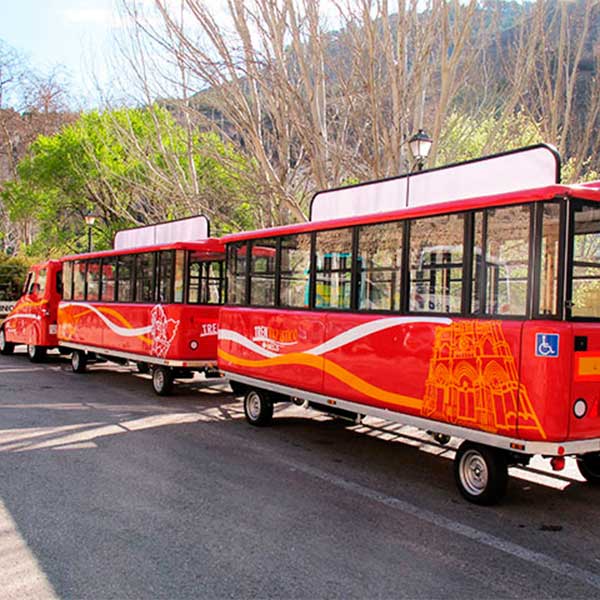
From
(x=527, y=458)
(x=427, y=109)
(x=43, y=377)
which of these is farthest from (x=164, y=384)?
(x=427, y=109)

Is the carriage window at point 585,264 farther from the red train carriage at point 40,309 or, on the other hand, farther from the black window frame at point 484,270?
the red train carriage at point 40,309

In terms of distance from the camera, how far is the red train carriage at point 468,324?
5.37 m

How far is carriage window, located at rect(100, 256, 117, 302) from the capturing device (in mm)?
13570

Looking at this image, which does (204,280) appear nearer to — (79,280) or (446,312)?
(79,280)

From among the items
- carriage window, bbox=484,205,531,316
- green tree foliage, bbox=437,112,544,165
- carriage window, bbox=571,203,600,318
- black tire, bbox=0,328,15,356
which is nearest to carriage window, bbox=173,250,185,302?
green tree foliage, bbox=437,112,544,165

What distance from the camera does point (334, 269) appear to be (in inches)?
309

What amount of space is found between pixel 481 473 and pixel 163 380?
701cm

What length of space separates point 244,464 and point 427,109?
1068 cm

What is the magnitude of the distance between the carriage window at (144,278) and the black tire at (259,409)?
11.7 ft

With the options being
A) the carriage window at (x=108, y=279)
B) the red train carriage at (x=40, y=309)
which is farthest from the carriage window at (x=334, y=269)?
the red train carriage at (x=40, y=309)

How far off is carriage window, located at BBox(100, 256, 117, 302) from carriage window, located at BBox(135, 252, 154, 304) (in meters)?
1.05

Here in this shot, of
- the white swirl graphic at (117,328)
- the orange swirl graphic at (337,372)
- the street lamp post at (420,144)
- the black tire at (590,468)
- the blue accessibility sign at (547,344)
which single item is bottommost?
the black tire at (590,468)

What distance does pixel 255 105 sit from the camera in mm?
14641

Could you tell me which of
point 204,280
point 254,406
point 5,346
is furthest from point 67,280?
point 254,406
